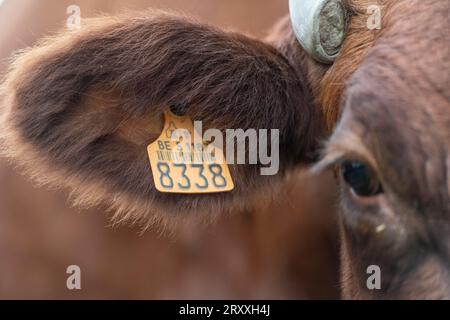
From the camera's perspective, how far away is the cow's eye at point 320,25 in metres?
1.95

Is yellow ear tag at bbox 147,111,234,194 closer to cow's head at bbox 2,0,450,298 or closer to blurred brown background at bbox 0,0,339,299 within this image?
cow's head at bbox 2,0,450,298

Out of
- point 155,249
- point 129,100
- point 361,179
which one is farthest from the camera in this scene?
point 155,249

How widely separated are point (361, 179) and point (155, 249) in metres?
1.27

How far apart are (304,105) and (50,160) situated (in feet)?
2.52

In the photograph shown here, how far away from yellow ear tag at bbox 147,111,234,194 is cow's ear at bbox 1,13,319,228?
0.12 feet

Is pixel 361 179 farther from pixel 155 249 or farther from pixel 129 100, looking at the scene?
pixel 155 249

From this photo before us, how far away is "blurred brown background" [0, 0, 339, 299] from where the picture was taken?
2.65m

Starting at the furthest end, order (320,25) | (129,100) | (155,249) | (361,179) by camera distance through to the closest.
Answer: (155,249), (320,25), (129,100), (361,179)

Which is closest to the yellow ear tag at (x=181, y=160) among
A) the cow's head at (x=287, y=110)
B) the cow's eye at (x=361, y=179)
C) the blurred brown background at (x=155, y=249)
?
the cow's head at (x=287, y=110)

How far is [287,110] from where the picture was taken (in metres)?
1.97

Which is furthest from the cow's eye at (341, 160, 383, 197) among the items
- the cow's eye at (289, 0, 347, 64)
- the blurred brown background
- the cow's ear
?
the blurred brown background

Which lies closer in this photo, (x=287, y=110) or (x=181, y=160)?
(x=181, y=160)

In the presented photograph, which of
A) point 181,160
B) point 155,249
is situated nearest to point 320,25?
point 181,160

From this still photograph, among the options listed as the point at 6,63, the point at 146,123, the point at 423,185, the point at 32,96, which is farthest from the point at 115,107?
the point at 6,63
